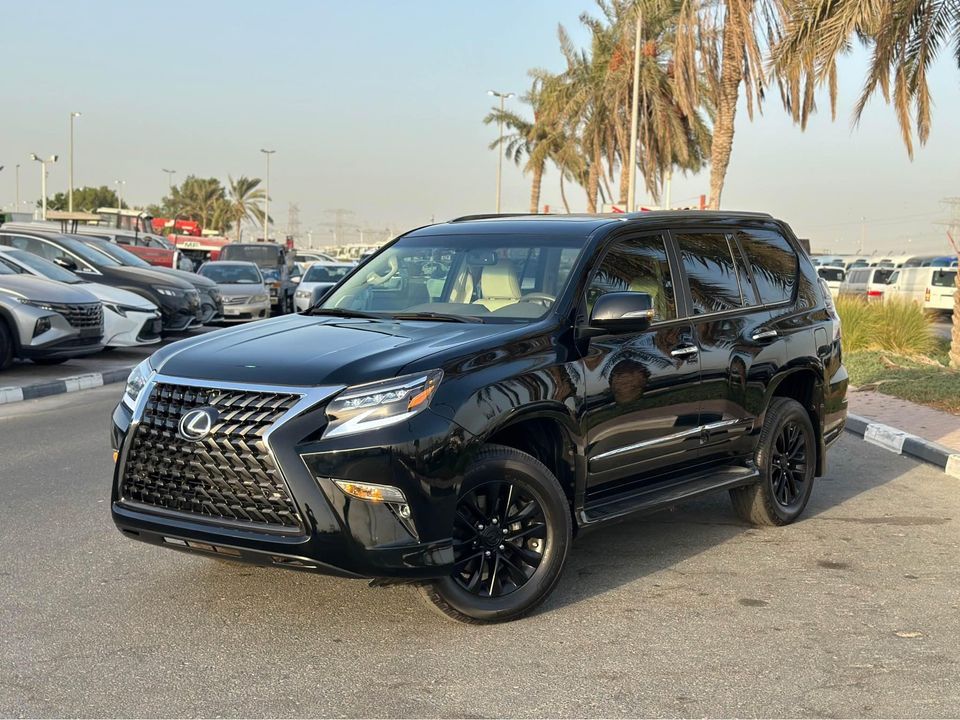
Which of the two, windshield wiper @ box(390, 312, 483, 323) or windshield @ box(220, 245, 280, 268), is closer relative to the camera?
windshield wiper @ box(390, 312, 483, 323)

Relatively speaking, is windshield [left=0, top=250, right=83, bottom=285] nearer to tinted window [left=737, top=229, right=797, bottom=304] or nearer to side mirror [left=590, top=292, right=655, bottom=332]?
tinted window [left=737, top=229, right=797, bottom=304]

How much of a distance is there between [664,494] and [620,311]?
1.10 m

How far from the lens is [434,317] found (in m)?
5.50

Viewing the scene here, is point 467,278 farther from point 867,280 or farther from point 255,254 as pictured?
point 867,280

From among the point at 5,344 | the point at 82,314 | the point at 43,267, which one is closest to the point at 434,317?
the point at 5,344

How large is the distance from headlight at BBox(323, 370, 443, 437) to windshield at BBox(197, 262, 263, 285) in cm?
2138

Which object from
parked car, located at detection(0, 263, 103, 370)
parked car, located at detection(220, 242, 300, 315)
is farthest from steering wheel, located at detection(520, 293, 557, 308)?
parked car, located at detection(220, 242, 300, 315)

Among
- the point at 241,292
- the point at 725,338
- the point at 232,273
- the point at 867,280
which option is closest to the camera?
the point at 725,338

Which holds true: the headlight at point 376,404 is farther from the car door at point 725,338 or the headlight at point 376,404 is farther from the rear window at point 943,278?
the rear window at point 943,278

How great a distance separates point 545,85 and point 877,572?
41.8 metres

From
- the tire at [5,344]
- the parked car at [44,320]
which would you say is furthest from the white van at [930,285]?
the tire at [5,344]

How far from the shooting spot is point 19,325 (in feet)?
43.6

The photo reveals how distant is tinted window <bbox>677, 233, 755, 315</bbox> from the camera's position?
20.3 ft

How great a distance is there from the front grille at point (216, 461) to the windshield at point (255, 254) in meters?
27.2
